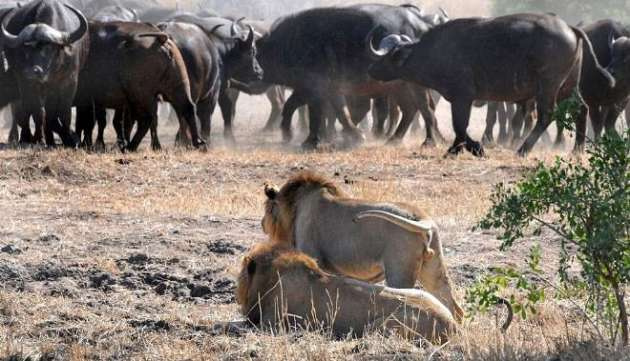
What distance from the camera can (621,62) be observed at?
22812 mm

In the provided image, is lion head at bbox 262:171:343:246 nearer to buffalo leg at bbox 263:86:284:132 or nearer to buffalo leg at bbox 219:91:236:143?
buffalo leg at bbox 219:91:236:143

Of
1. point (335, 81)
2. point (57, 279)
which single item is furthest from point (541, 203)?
point (335, 81)

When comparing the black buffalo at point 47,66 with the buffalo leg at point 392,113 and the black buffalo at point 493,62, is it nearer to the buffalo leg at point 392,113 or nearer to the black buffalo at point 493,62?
the black buffalo at point 493,62

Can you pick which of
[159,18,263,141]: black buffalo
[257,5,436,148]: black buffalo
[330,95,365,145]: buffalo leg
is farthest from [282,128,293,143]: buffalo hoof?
[330,95,365,145]: buffalo leg

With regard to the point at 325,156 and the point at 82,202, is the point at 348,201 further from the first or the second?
the point at 325,156

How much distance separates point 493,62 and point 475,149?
49.6 inches

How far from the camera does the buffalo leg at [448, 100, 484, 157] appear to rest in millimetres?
20859

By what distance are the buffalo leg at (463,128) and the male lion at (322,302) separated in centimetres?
1194

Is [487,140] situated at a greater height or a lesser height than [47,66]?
lesser

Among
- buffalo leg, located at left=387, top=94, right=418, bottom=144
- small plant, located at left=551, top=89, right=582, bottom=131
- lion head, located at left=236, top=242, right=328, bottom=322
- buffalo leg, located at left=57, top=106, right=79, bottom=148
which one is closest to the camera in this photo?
small plant, located at left=551, top=89, right=582, bottom=131

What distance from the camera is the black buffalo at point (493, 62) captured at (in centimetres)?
2067

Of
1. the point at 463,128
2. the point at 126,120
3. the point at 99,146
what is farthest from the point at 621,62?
the point at 99,146

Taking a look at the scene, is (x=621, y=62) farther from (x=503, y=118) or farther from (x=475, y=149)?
(x=503, y=118)

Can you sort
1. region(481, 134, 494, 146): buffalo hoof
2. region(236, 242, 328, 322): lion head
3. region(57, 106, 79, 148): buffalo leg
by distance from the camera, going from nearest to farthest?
region(236, 242, 328, 322): lion head < region(57, 106, 79, 148): buffalo leg < region(481, 134, 494, 146): buffalo hoof
